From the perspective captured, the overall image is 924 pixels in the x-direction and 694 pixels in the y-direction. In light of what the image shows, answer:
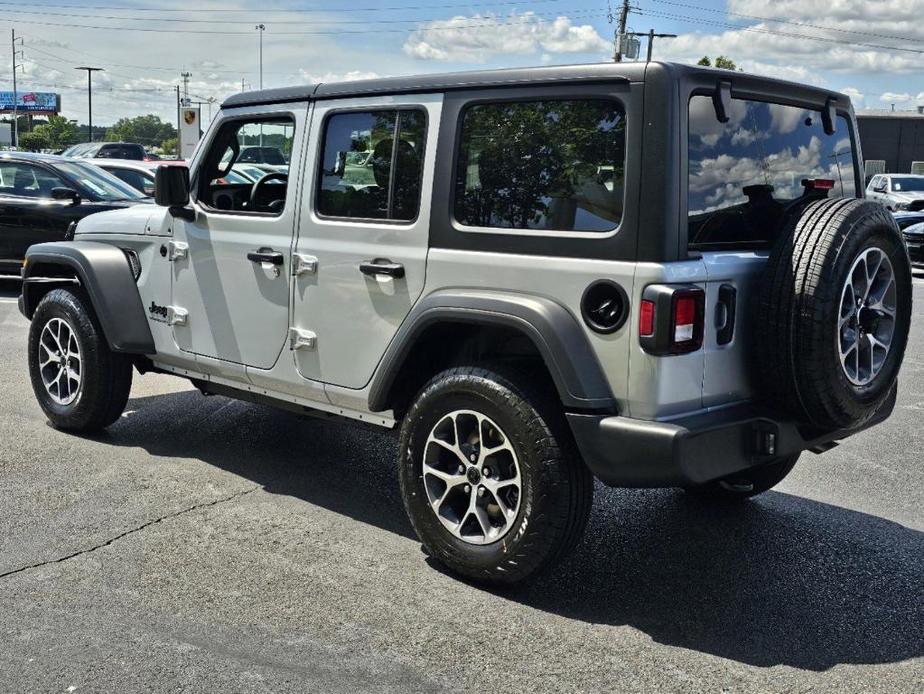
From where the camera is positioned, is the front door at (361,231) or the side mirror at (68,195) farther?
the side mirror at (68,195)

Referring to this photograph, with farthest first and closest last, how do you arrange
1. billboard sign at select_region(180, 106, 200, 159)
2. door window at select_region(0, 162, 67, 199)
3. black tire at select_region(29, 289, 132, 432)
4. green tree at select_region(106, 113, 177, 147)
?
green tree at select_region(106, 113, 177, 147) → billboard sign at select_region(180, 106, 200, 159) → door window at select_region(0, 162, 67, 199) → black tire at select_region(29, 289, 132, 432)

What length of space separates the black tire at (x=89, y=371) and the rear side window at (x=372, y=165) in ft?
6.23

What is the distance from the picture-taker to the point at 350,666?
3340 mm

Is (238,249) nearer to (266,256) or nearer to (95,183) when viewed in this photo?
(266,256)

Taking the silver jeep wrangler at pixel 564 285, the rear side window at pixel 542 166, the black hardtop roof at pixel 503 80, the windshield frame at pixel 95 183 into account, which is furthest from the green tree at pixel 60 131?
the rear side window at pixel 542 166

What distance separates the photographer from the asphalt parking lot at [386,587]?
10.9ft

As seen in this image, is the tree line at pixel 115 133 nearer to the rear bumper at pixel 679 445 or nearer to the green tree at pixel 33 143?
the green tree at pixel 33 143

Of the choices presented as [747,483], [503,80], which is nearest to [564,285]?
[503,80]

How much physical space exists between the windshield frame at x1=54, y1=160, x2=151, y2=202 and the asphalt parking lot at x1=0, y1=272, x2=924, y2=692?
654 cm

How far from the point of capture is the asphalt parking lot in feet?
10.9

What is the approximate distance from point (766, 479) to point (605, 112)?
2162mm

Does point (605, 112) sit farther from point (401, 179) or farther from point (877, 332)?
point (877, 332)

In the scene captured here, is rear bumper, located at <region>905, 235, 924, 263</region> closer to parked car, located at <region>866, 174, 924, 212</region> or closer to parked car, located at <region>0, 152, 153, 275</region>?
parked car, located at <region>866, 174, 924, 212</region>

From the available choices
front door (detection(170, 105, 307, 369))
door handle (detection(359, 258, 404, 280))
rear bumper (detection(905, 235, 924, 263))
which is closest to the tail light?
door handle (detection(359, 258, 404, 280))
